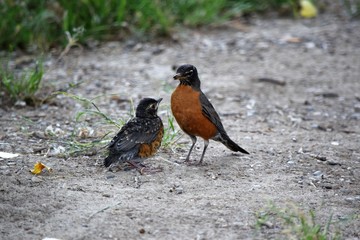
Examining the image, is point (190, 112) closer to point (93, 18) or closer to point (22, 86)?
point (22, 86)

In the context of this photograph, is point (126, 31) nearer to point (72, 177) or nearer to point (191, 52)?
point (191, 52)

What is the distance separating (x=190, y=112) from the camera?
6602 mm

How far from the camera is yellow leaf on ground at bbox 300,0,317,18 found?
1224 centimetres

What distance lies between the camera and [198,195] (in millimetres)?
5793

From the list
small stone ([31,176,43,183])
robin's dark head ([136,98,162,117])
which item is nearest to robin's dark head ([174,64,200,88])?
robin's dark head ([136,98,162,117])

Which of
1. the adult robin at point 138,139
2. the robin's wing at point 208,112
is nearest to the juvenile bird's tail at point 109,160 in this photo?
the adult robin at point 138,139

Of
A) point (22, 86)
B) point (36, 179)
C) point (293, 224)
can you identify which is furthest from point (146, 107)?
point (293, 224)

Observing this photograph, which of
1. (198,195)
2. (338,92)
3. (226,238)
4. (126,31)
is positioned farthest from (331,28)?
(226,238)

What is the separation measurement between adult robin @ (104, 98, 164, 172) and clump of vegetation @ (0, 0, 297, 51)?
3.48m

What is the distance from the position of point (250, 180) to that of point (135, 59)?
14.8 ft

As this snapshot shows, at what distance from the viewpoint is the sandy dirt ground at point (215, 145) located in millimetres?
5277

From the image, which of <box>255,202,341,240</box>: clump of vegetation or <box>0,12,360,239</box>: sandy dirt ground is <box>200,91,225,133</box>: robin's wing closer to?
<box>0,12,360,239</box>: sandy dirt ground

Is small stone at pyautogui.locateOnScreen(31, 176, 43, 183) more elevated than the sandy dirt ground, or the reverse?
small stone at pyautogui.locateOnScreen(31, 176, 43, 183)

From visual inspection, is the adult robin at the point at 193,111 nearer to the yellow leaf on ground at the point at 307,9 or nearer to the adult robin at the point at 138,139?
the adult robin at the point at 138,139
